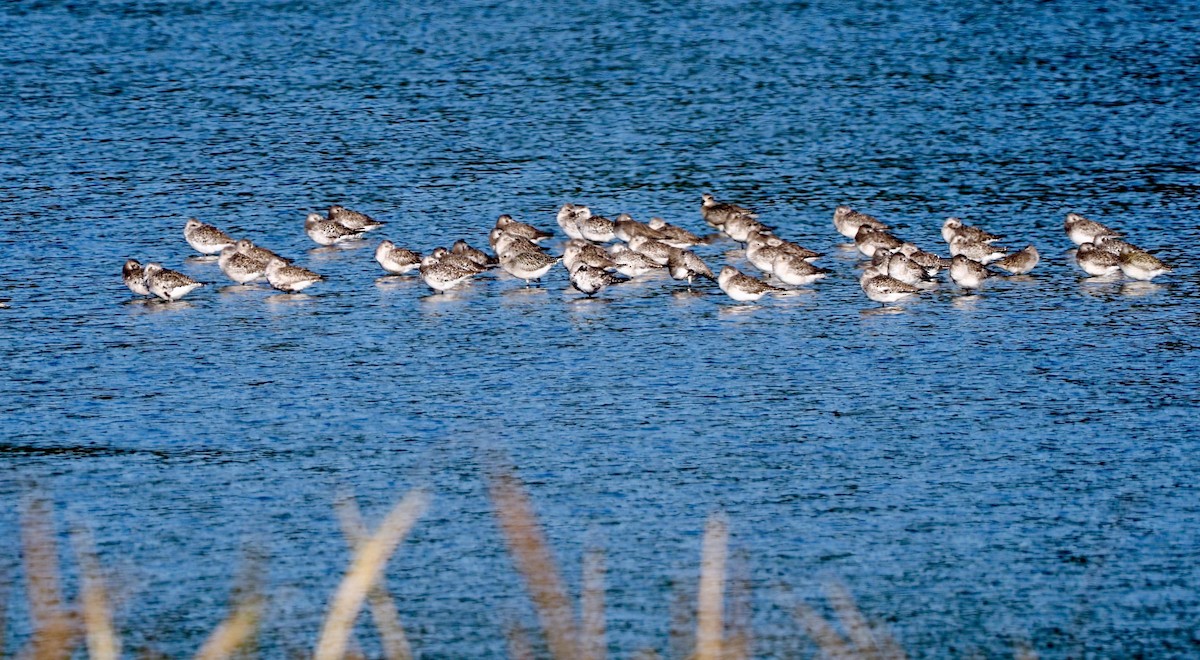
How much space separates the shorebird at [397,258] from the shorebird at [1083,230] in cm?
608

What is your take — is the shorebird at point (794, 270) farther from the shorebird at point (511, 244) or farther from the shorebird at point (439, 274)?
the shorebird at point (439, 274)

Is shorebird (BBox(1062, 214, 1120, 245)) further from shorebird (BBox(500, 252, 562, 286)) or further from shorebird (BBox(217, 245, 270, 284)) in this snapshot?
shorebird (BBox(217, 245, 270, 284))

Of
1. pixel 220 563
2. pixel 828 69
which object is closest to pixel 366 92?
pixel 828 69

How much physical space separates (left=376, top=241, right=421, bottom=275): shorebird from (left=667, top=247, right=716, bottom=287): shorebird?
7.64 ft

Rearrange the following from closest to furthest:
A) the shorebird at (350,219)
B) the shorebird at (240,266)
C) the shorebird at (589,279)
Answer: the shorebird at (589,279), the shorebird at (240,266), the shorebird at (350,219)

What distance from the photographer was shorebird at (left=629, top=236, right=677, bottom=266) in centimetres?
1756

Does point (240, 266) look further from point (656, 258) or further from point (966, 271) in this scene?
point (966, 271)

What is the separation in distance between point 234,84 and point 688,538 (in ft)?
51.0

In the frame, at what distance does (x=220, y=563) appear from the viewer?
10547mm

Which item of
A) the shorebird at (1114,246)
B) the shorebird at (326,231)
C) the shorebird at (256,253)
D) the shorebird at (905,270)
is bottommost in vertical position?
the shorebird at (326,231)

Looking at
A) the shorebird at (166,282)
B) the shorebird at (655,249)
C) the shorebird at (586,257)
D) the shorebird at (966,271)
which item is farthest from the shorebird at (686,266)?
the shorebird at (166,282)

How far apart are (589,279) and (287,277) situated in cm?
268

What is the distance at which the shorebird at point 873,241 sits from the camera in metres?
17.3

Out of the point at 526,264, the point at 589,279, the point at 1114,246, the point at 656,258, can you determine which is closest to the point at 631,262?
the point at 656,258
